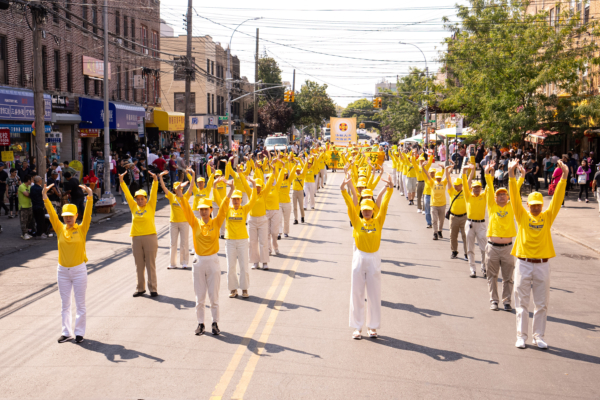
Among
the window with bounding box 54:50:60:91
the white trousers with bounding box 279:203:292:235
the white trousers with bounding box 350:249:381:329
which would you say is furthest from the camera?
the window with bounding box 54:50:60:91

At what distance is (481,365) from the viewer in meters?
7.27

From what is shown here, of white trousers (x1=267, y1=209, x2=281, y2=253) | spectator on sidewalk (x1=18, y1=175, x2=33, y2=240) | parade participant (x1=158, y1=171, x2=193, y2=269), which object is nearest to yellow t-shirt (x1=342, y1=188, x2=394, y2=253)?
parade participant (x1=158, y1=171, x2=193, y2=269)

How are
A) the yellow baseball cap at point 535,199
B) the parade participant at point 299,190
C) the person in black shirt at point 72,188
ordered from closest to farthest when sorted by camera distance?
the yellow baseball cap at point 535,199 → the person in black shirt at point 72,188 → the parade participant at point 299,190

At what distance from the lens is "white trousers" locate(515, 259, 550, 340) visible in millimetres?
7965

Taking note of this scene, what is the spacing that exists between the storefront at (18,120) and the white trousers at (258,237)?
13248mm

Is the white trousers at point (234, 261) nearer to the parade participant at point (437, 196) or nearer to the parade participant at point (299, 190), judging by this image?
the parade participant at point (437, 196)

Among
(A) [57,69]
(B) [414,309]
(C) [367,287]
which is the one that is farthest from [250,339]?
(A) [57,69]

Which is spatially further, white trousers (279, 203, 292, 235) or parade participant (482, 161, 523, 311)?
white trousers (279, 203, 292, 235)

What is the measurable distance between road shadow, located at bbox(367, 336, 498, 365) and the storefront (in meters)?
18.0

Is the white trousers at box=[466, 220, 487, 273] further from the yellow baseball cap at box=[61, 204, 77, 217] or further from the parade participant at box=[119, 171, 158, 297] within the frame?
the yellow baseball cap at box=[61, 204, 77, 217]

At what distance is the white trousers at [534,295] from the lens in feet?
26.1

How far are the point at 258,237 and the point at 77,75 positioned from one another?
22.2m

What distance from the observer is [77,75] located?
30875mm

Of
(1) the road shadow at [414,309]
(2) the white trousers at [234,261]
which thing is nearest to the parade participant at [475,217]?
(1) the road shadow at [414,309]
